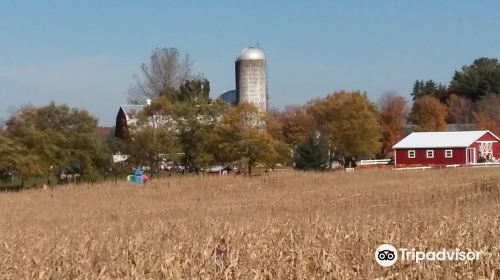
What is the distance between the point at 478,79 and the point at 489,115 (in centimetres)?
1935

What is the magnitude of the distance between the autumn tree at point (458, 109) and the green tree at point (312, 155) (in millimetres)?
54032

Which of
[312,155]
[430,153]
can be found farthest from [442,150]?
[312,155]

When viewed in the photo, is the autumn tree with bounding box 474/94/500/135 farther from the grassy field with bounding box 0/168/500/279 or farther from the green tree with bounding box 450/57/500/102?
the grassy field with bounding box 0/168/500/279

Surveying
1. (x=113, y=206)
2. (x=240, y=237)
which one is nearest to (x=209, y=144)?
(x=113, y=206)

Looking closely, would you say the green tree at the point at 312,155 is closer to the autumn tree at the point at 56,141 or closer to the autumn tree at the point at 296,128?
the autumn tree at the point at 296,128

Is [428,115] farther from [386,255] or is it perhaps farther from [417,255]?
[386,255]

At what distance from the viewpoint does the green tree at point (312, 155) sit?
56.6 meters

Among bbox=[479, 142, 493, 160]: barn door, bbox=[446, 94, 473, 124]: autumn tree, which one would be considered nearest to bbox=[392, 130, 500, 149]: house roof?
bbox=[479, 142, 493, 160]: barn door

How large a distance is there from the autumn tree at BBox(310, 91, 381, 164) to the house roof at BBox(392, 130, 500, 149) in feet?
14.0

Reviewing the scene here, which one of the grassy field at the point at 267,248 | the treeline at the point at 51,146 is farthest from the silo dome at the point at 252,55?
the grassy field at the point at 267,248

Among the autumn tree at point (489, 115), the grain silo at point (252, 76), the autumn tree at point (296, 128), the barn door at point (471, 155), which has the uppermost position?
the grain silo at point (252, 76)

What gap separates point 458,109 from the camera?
108 metres

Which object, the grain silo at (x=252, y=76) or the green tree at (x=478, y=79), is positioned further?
the green tree at (x=478, y=79)

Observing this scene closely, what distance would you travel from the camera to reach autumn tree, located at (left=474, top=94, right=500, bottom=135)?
88988 mm
